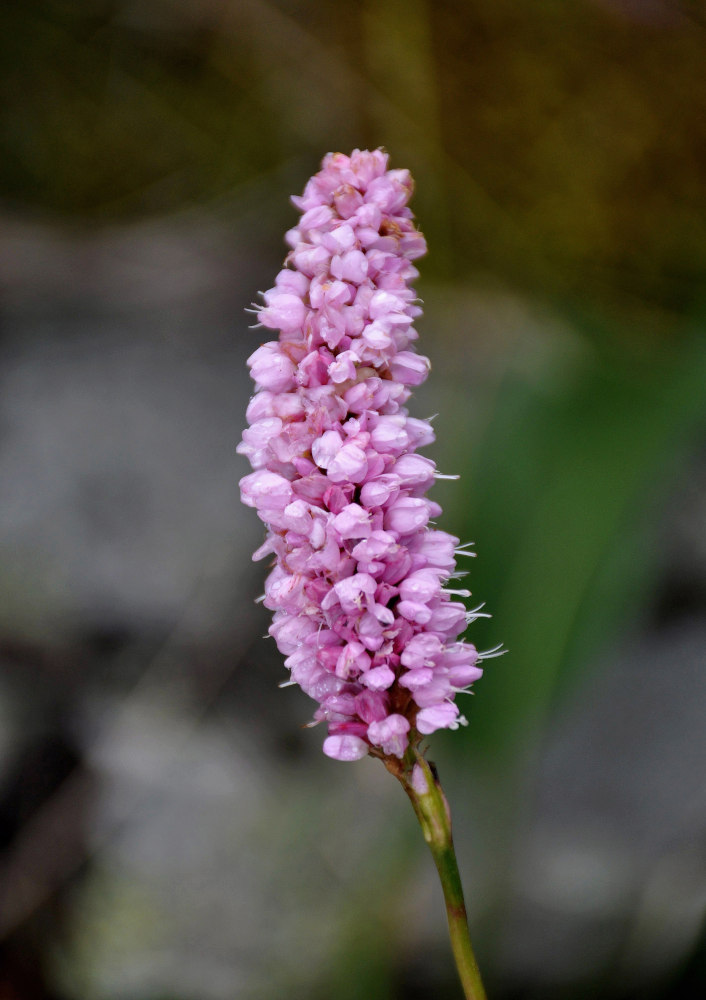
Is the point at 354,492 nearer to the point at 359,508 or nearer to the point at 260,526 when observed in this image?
the point at 359,508

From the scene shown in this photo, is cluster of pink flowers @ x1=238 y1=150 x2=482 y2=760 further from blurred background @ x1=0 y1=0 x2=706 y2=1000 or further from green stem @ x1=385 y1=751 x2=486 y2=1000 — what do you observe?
blurred background @ x1=0 y1=0 x2=706 y2=1000

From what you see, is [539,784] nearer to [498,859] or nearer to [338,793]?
[498,859]

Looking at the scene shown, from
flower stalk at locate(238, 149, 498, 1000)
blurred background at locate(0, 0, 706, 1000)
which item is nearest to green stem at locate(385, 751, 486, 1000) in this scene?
flower stalk at locate(238, 149, 498, 1000)

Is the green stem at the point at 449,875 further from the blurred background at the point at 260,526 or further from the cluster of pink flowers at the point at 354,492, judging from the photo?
the blurred background at the point at 260,526

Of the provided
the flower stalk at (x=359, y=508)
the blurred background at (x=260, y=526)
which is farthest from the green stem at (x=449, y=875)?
the blurred background at (x=260, y=526)

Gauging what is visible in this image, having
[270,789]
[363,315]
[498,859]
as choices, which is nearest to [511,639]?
[498,859]

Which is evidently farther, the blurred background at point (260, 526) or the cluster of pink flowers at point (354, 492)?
the blurred background at point (260, 526)
